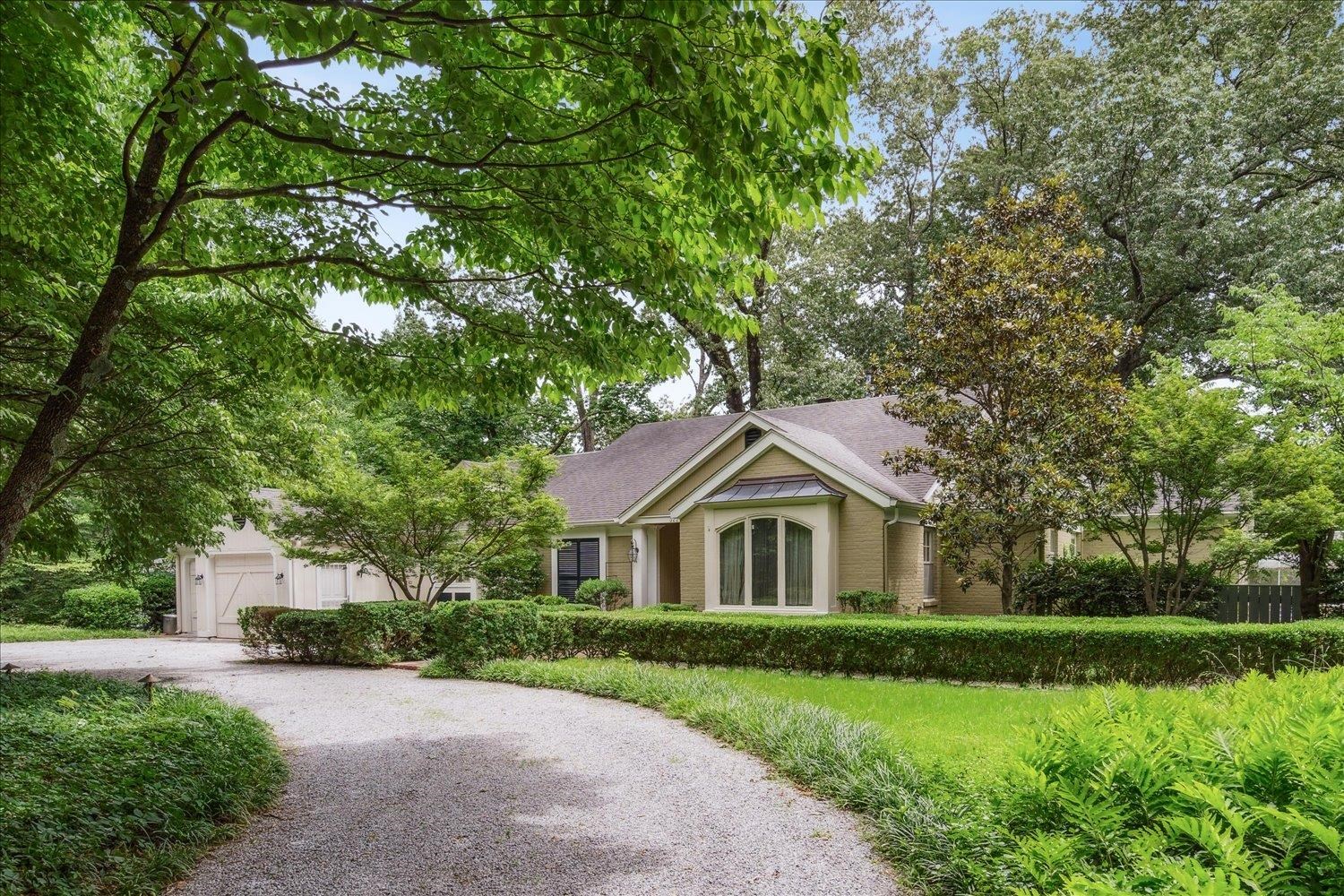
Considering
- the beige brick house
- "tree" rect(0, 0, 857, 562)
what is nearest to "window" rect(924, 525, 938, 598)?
the beige brick house

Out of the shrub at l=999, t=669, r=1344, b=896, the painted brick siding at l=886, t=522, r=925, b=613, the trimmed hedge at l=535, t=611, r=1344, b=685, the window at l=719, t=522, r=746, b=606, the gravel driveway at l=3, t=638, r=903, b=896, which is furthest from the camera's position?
the window at l=719, t=522, r=746, b=606

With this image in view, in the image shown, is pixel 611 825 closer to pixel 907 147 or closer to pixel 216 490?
pixel 216 490

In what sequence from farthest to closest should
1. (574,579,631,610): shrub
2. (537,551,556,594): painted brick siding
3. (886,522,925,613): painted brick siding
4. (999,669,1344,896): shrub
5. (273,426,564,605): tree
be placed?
(537,551,556,594): painted brick siding < (574,579,631,610): shrub < (886,522,925,613): painted brick siding < (273,426,564,605): tree < (999,669,1344,896): shrub

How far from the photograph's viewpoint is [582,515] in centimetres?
2138

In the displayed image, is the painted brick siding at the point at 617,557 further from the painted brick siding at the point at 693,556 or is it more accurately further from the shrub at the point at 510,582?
the painted brick siding at the point at 693,556

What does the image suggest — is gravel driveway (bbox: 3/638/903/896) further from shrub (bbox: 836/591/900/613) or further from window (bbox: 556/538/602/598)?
window (bbox: 556/538/602/598)

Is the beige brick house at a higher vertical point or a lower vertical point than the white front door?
higher

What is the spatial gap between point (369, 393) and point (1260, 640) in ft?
36.0

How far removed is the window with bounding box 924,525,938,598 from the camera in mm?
17922

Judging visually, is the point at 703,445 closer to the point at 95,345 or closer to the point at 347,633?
the point at 347,633

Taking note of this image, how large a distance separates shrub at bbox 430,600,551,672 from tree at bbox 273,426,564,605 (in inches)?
58.7

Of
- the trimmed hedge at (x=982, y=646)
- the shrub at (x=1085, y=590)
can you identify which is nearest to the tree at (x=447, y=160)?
the trimmed hedge at (x=982, y=646)

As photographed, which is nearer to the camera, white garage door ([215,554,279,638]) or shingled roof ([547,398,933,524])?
shingled roof ([547,398,933,524])

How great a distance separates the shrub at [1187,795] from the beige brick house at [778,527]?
1234 centimetres
